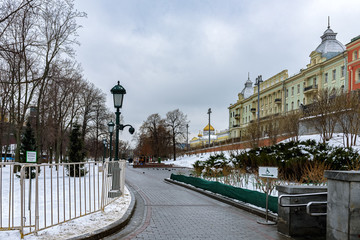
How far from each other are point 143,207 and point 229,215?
3.06m

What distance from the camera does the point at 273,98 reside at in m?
76.4

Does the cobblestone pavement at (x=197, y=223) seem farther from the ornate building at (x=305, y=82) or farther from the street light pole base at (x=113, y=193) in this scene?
the ornate building at (x=305, y=82)

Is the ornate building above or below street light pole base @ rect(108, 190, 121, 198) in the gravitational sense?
above

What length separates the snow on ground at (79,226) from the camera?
6359mm

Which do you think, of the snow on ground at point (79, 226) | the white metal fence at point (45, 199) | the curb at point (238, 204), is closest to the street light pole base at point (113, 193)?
the white metal fence at point (45, 199)

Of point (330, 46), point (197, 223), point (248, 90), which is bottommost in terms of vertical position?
point (197, 223)

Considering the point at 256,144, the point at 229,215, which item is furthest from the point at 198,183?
the point at 256,144

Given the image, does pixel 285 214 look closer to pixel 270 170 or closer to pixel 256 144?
pixel 270 170

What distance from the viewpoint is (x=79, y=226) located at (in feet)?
24.0

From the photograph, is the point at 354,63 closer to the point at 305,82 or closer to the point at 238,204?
the point at 305,82

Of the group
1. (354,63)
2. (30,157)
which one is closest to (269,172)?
(30,157)

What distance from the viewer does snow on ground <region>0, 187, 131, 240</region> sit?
250 inches

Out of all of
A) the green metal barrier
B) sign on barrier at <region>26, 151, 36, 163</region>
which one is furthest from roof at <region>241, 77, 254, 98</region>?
sign on barrier at <region>26, 151, 36, 163</region>

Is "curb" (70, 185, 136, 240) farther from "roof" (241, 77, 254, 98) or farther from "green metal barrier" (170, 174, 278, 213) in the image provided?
"roof" (241, 77, 254, 98)
